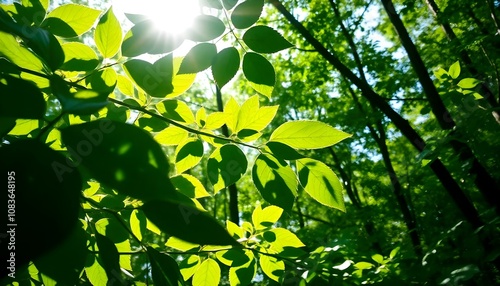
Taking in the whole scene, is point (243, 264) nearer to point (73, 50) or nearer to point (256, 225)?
point (256, 225)

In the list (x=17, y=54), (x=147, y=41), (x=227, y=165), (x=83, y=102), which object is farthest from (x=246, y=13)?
(x=83, y=102)

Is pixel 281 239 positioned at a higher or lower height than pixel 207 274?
higher

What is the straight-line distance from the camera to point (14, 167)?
0.28 meters

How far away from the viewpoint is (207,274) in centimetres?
110

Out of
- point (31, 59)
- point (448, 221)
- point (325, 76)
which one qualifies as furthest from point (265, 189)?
point (325, 76)

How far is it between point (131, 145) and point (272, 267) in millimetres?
896

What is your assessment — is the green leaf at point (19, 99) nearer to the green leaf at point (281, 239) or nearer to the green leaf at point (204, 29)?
the green leaf at point (204, 29)

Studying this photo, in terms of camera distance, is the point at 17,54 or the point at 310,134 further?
the point at 310,134

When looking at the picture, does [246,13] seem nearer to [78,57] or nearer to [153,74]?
[153,74]

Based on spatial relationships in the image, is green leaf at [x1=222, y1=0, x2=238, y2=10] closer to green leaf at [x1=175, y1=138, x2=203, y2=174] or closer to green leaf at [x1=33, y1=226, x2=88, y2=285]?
green leaf at [x1=175, y1=138, x2=203, y2=174]

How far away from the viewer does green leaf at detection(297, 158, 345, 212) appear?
830mm

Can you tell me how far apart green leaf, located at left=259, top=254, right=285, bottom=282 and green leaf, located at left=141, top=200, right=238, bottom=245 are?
805 mm

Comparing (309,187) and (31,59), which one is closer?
(31,59)

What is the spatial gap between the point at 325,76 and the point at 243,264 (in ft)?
24.8
